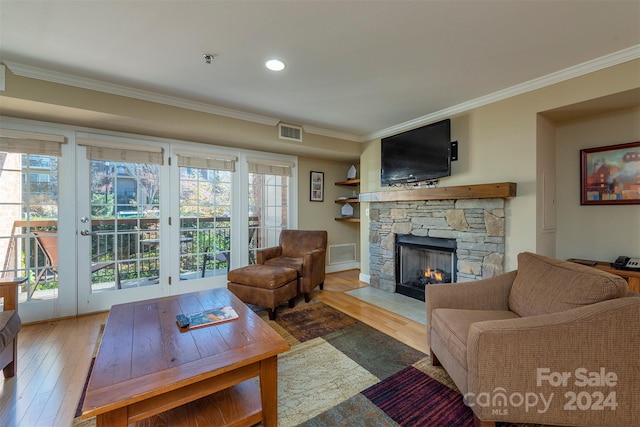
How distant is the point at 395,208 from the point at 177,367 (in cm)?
313

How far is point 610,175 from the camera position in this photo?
2.49 meters

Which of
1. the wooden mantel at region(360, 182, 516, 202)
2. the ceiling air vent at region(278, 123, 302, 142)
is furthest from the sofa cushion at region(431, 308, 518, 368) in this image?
the ceiling air vent at region(278, 123, 302, 142)

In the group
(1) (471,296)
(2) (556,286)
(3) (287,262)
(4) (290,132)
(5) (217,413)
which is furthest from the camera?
(4) (290,132)

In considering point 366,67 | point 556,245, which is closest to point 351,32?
point 366,67

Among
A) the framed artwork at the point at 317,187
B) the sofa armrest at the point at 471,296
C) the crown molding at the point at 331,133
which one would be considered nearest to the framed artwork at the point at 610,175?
the sofa armrest at the point at 471,296

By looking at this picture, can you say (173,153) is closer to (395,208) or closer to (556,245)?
(395,208)

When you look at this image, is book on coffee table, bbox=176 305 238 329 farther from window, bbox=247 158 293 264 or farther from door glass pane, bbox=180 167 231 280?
window, bbox=247 158 293 264

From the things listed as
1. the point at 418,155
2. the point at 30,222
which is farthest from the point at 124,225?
the point at 418,155

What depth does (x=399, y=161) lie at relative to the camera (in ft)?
11.4

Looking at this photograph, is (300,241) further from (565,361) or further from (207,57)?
(565,361)

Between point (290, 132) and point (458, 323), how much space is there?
116 inches

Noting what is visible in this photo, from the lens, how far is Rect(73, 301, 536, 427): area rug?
57.7 inches

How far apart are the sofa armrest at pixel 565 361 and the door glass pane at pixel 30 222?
3.88 meters

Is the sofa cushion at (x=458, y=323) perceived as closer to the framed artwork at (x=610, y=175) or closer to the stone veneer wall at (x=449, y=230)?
the stone veneer wall at (x=449, y=230)
